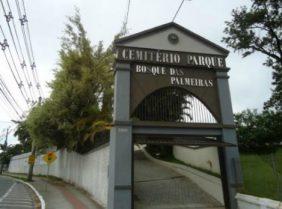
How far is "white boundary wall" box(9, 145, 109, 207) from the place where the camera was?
516 inches

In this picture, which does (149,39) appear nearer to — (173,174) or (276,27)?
(173,174)

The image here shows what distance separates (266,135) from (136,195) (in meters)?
9.36

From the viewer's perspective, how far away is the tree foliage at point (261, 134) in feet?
57.9

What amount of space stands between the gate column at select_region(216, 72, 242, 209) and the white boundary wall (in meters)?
4.92

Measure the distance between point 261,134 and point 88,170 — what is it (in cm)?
1029

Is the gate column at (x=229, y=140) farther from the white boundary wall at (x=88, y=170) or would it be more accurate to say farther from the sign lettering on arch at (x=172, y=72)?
the white boundary wall at (x=88, y=170)

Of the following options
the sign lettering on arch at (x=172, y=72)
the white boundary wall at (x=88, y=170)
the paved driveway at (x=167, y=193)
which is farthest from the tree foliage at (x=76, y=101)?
the sign lettering on arch at (x=172, y=72)

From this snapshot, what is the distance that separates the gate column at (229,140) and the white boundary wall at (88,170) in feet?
16.1

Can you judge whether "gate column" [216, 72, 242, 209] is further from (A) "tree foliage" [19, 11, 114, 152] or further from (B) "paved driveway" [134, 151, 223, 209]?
(A) "tree foliage" [19, 11, 114, 152]

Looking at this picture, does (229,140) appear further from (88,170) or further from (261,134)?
(88,170)

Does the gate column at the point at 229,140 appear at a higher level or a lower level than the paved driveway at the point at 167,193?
higher

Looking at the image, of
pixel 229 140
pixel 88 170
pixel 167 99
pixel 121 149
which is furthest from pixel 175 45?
pixel 88 170

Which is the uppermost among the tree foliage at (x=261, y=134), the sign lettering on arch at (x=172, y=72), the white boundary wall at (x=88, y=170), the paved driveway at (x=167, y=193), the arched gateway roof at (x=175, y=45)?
the arched gateway roof at (x=175, y=45)

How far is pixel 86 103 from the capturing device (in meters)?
20.4
